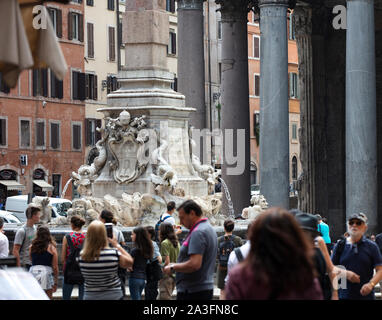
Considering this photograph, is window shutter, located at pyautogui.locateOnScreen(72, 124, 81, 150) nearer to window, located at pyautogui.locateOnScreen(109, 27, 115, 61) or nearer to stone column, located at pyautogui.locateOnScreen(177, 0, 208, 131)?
window, located at pyautogui.locateOnScreen(109, 27, 115, 61)

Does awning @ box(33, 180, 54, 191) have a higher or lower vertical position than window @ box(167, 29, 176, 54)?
lower

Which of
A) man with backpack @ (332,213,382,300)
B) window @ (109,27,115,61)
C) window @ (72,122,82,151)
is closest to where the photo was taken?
man with backpack @ (332,213,382,300)

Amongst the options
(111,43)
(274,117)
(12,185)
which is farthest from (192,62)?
(111,43)

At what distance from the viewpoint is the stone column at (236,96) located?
35.2 meters

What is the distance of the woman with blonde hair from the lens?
1430 cm

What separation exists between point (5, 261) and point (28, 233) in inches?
268

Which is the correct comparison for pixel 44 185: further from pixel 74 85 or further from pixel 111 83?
pixel 111 83

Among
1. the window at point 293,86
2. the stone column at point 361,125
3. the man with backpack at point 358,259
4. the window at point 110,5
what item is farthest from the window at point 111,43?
the man with backpack at point 358,259

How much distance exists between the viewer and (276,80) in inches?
1174

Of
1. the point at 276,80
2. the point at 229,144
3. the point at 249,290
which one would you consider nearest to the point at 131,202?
the point at 276,80

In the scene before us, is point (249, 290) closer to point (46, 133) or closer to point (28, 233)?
point (28, 233)

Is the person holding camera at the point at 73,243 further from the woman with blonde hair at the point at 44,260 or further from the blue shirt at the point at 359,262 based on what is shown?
the blue shirt at the point at 359,262

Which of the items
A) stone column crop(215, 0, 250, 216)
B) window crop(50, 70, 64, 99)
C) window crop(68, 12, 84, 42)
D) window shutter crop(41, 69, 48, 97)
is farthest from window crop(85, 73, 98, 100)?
stone column crop(215, 0, 250, 216)

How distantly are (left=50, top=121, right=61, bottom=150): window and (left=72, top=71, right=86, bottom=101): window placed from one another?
5.35ft
